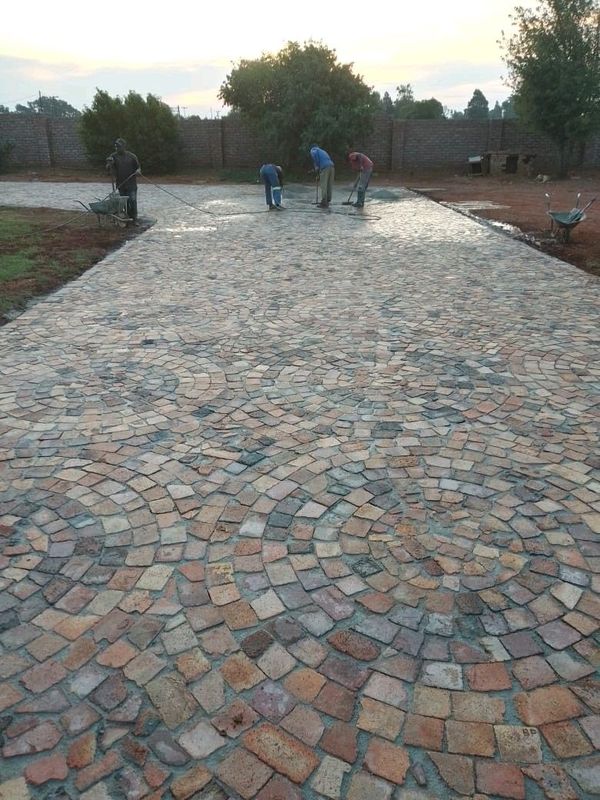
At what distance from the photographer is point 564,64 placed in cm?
2309

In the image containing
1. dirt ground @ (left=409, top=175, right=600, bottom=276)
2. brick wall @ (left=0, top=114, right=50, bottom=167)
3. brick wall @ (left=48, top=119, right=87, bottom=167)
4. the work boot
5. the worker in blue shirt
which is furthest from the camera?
brick wall @ (left=48, top=119, right=87, bottom=167)

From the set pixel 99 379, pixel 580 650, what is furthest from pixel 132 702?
pixel 99 379

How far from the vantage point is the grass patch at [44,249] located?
7.99m

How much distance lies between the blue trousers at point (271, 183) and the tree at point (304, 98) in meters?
9.32

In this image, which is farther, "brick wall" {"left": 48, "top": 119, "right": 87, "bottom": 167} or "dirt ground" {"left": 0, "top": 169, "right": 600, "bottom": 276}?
"brick wall" {"left": 48, "top": 119, "right": 87, "bottom": 167}

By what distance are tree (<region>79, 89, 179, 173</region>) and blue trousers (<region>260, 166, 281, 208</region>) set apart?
12.9m

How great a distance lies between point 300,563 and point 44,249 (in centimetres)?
976

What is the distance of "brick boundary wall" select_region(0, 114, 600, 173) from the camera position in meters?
28.6

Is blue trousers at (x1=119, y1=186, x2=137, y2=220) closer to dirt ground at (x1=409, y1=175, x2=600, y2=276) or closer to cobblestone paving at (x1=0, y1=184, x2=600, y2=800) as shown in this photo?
cobblestone paving at (x1=0, y1=184, x2=600, y2=800)

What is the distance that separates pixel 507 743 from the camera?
2.08 metres

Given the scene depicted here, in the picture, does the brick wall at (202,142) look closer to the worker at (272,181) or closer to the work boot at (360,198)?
the worker at (272,181)

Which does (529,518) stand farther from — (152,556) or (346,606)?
(152,556)

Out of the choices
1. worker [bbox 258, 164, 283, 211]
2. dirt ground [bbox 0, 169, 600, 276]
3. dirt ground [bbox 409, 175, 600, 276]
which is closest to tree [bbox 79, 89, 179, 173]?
dirt ground [bbox 0, 169, 600, 276]

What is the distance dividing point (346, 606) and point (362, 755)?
0.68 meters
